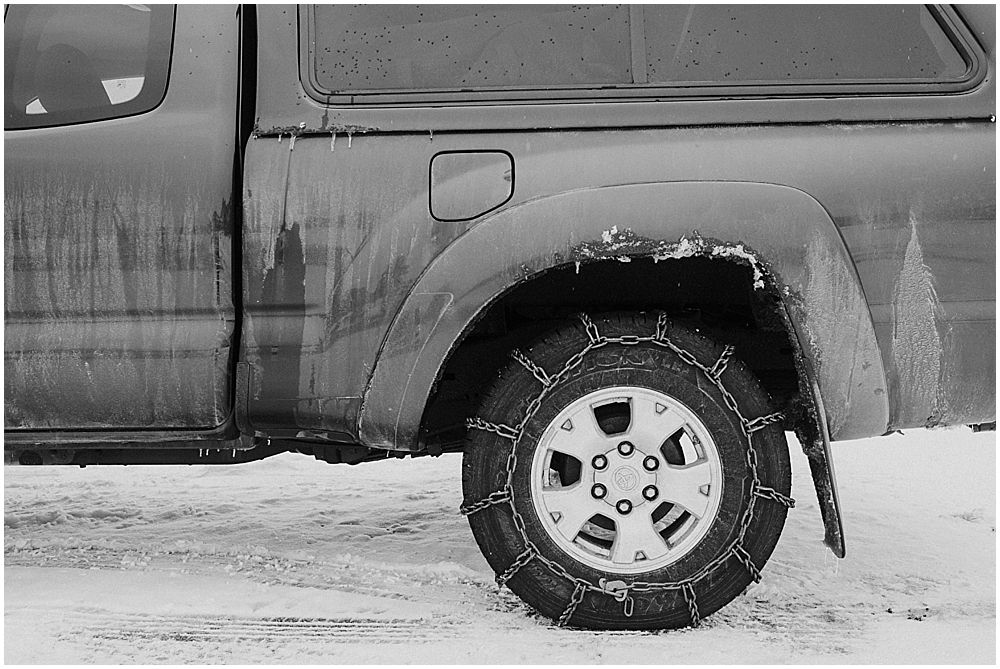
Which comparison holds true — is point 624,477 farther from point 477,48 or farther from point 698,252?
point 477,48

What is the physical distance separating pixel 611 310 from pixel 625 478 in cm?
54

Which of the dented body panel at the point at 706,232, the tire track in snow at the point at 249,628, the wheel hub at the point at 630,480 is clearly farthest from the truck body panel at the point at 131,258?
the wheel hub at the point at 630,480

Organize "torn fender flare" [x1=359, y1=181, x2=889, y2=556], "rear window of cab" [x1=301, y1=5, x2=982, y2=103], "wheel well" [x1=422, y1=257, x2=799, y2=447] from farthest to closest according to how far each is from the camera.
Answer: "wheel well" [x1=422, y1=257, x2=799, y2=447], "rear window of cab" [x1=301, y1=5, x2=982, y2=103], "torn fender flare" [x1=359, y1=181, x2=889, y2=556]

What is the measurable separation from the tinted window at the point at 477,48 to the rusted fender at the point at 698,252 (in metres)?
0.38

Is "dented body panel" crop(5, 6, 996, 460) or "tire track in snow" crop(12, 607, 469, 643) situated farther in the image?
"tire track in snow" crop(12, 607, 469, 643)

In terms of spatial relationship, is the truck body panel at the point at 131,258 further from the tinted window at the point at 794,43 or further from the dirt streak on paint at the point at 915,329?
the dirt streak on paint at the point at 915,329

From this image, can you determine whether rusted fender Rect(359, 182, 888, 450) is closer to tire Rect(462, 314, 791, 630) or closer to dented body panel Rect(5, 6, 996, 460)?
dented body panel Rect(5, 6, 996, 460)

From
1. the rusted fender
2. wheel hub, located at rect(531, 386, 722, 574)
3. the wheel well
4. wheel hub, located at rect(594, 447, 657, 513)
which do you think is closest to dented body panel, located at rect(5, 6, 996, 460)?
the rusted fender

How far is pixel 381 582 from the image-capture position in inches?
115

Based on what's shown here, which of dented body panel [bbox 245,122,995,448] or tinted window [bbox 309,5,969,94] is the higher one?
tinted window [bbox 309,5,969,94]

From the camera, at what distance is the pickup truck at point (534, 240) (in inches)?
91.2

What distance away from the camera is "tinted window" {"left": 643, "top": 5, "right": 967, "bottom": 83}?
240 cm

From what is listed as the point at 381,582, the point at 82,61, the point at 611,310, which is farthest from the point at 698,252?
the point at 82,61

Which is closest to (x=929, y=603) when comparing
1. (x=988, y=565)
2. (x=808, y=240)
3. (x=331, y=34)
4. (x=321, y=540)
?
(x=988, y=565)
